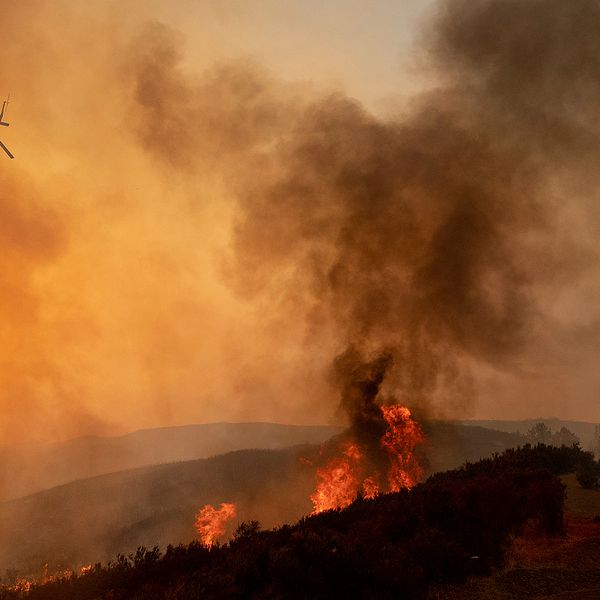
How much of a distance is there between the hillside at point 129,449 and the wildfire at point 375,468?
71646 millimetres

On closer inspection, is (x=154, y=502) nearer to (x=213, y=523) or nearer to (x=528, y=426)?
(x=213, y=523)

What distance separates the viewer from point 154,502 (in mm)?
47656

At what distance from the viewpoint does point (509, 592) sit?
6406mm

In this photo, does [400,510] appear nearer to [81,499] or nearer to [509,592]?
[509,592]

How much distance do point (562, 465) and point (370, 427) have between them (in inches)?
612

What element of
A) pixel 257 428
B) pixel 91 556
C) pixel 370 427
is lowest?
pixel 91 556

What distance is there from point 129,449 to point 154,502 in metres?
91.7

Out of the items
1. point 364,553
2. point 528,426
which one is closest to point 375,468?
point 364,553

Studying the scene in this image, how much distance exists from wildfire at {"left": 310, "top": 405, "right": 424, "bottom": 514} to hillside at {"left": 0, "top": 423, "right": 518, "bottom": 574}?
10.6ft

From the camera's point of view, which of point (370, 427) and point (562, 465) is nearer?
point (562, 465)

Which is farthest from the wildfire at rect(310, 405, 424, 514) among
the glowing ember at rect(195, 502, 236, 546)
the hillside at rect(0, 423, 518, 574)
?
the glowing ember at rect(195, 502, 236, 546)

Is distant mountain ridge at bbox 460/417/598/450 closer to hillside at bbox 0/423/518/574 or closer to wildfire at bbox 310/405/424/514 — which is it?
hillside at bbox 0/423/518/574

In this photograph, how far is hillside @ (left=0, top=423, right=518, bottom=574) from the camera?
117 feet

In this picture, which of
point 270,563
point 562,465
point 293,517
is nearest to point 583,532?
point 270,563
